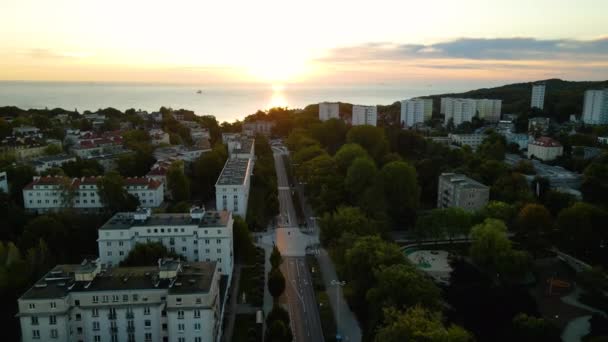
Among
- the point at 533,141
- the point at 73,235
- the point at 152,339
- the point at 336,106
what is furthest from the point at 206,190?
the point at 336,106

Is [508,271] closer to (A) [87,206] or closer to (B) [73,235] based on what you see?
(B) [73,235]

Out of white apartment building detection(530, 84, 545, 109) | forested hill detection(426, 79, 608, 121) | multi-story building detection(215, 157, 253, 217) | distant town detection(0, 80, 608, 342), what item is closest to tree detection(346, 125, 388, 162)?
distant town detection(0, 80, 608, 342)

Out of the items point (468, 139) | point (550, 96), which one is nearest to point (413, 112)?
point (468, 139)

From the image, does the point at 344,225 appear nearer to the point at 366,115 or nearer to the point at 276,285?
the point at 276,285

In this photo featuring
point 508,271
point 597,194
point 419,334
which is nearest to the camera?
point 419,334

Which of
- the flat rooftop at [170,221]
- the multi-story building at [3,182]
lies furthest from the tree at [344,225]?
the multi-story building at [3,182]

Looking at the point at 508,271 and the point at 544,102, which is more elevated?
the point at 544,102

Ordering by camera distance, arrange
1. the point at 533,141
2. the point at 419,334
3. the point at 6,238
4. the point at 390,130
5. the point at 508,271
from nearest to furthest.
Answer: the point at 419,334, the point at 508,271, the point at 6,238, the point at 533,141, the point at 390,130
